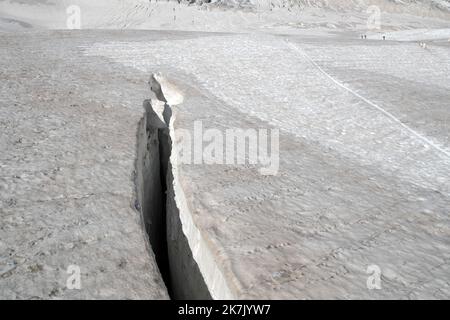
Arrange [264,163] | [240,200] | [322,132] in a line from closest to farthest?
[240,200] → [264,163] → [322,132]

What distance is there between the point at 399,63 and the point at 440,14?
2523cm

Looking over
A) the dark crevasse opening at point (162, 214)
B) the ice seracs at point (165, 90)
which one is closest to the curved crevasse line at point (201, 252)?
the dark crevasse opening at point (162, 214)

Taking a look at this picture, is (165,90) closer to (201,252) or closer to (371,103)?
(371,103)

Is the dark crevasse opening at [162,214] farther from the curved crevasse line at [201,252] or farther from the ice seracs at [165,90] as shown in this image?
the ice seracs at [165,90]

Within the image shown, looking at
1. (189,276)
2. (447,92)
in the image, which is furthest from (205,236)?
(447,92)

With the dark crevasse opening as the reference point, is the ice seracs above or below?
above

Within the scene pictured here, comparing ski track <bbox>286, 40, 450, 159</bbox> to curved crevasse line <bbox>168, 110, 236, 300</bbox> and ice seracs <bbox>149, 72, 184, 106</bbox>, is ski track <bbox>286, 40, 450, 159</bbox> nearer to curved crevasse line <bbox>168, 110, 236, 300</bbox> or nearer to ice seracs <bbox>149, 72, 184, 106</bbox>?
ice seracs <bbox>149, 72, 184, 106</bbox>

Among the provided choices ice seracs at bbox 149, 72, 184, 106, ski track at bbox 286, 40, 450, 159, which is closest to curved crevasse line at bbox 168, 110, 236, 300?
ice seracs at bbox 149, 72, 184, 106

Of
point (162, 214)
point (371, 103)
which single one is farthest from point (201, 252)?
point (371, 103)

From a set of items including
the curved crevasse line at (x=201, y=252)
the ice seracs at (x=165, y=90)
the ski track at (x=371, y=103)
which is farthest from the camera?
the ice seracs at (x=165, y=90)

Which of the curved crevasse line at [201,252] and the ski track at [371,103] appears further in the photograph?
the ski track at [371,103]
